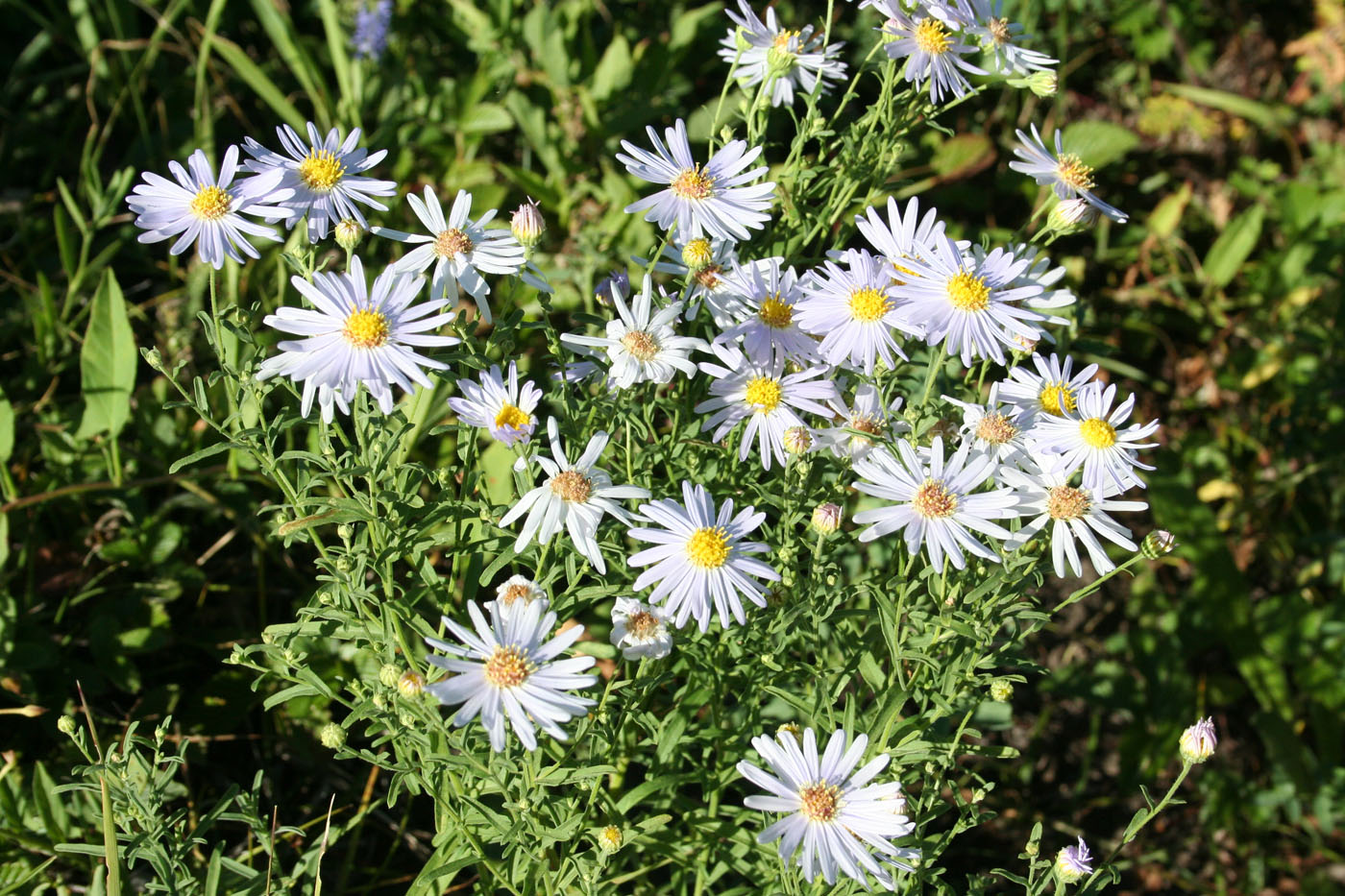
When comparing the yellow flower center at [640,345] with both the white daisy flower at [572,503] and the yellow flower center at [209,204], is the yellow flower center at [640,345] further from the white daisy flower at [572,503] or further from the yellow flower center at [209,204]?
the yellow flower center at [209,204]

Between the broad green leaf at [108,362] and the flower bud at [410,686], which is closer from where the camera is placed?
the flower bud at [410,686]

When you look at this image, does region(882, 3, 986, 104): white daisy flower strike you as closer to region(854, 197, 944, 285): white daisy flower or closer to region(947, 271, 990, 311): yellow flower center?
region(854, 197, 944, 285): white daisy flower

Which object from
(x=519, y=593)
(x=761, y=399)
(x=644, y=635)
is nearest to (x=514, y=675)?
(x=519, y=593)

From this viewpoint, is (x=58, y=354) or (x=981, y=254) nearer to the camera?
(x=981, y=254)

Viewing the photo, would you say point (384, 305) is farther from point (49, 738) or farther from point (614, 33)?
point (614, 33)

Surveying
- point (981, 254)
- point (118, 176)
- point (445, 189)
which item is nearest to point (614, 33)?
point (445, 189)

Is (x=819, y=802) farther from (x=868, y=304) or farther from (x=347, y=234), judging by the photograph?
(x=347, y=234)


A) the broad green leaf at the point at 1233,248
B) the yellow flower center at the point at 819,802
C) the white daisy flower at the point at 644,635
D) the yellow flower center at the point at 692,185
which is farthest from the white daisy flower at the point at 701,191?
the broad green leaf at the point at 1233,248
